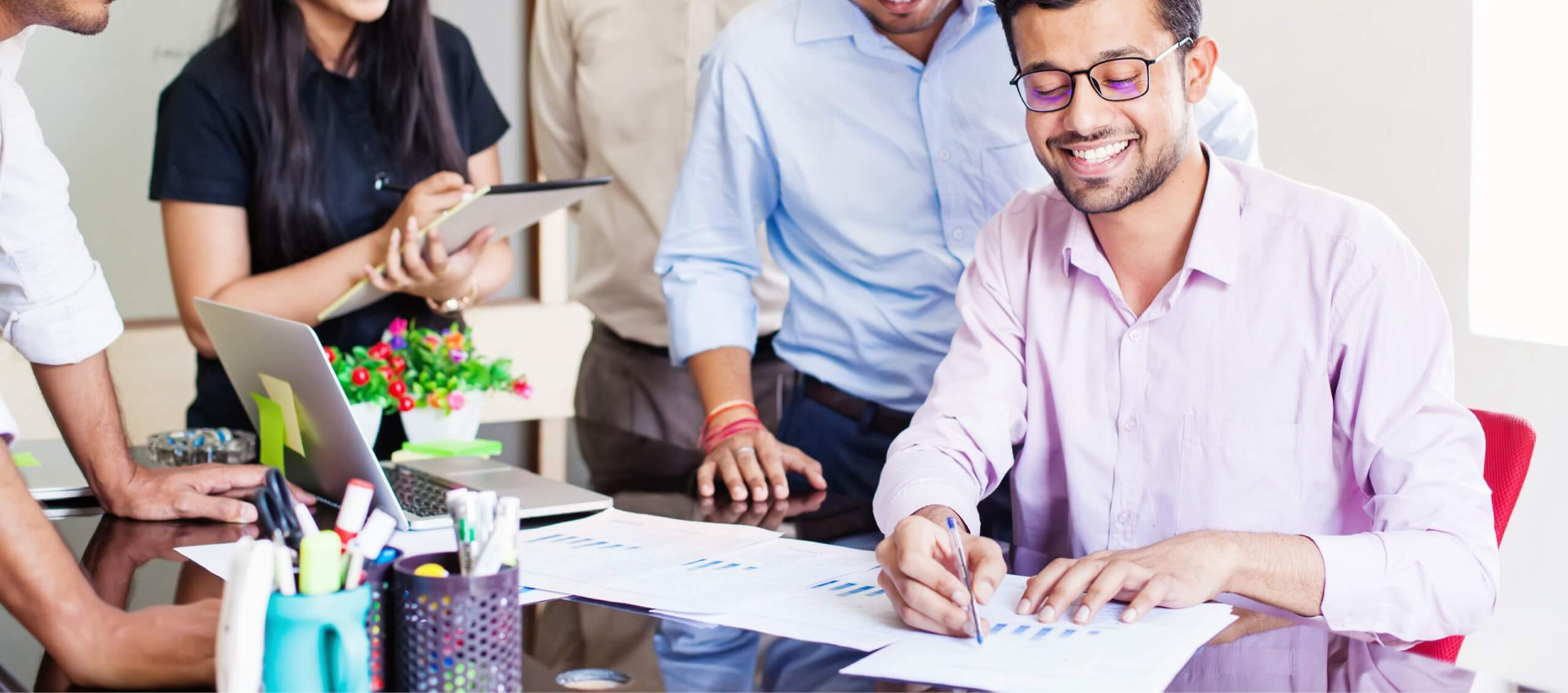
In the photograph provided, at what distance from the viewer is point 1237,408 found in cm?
164

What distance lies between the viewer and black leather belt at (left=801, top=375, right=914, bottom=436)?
7.24ft

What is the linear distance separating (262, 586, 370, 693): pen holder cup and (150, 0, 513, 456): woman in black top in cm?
127

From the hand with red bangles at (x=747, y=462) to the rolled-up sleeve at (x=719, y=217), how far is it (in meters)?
0.22

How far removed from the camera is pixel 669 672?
117cm

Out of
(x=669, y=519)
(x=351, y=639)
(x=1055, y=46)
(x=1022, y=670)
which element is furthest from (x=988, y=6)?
(x=351, y=639)

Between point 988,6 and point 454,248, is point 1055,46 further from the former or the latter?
point 454,248

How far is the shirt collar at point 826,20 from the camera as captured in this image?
225 cm

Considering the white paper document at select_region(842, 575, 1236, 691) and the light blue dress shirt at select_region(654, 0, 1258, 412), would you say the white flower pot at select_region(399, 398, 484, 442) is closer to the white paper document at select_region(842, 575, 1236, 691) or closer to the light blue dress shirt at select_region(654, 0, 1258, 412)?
the light blue dress shirt at select_region(654, 0, 1258, 412)

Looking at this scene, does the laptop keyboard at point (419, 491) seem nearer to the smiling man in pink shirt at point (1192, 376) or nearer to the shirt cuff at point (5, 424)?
the shirt cuff at point (5, 424)

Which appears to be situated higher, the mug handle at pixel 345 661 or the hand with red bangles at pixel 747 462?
the mug handle at pixel 345 661

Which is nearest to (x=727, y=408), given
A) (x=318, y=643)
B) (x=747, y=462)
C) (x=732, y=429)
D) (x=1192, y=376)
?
(x=732, y=429)

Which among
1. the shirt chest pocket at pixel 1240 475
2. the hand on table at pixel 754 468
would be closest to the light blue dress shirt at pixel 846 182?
the hand on table at pixel 754 468

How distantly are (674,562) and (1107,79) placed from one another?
2.46 feet

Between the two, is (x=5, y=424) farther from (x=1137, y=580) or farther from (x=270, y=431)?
(x=1137, y=580)
